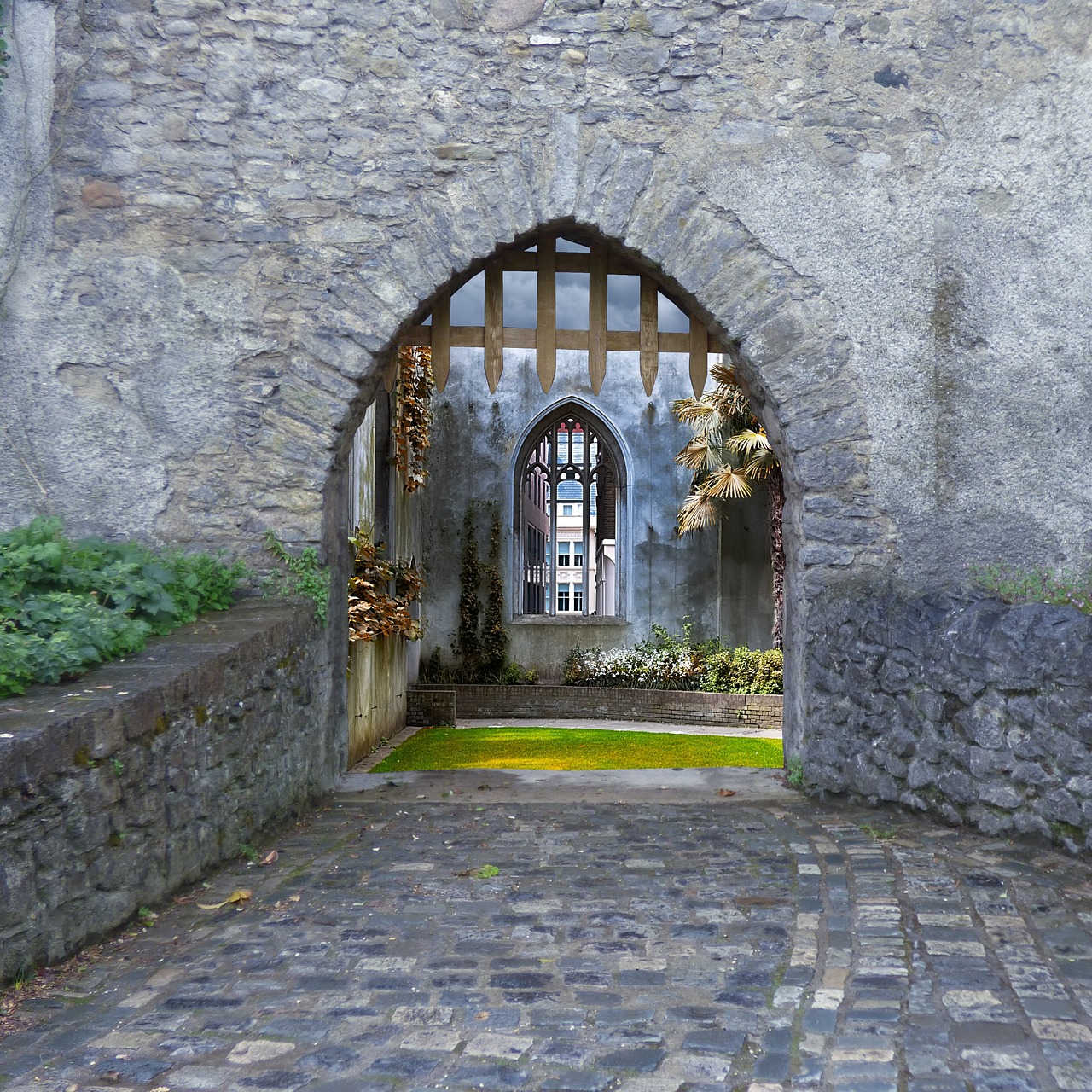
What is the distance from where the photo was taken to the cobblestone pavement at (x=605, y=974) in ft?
7.72

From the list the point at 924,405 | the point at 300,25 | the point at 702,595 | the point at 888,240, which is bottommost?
the point at 702,595

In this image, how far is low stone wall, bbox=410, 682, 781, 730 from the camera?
11.7m

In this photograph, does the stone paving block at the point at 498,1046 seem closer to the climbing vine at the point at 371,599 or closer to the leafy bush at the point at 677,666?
the climbing vine at the point at 371,599

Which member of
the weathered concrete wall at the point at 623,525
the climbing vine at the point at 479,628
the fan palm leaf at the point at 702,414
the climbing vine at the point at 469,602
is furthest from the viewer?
the weathered concrete wall at the point at 623,525

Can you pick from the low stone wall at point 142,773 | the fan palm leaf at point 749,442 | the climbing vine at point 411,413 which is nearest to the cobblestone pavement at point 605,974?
the low stone wall at point 142,773

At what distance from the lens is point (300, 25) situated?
538 cm

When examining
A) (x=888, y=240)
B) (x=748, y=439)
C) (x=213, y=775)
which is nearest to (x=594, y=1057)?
(x=213, y=775)

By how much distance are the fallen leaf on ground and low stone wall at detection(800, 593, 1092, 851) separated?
2790mm

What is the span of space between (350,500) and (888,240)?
3833mm

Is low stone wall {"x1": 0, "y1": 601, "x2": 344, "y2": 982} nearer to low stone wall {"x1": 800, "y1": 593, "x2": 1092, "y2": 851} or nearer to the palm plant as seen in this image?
low stone wall {"x1": 800, "y1": 593, "x2": 1092, "y2": 851}

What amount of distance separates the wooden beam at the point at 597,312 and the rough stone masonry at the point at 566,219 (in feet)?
2.06

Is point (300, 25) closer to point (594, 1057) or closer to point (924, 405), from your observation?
point (924, 405)

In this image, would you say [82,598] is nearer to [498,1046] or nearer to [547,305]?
[498,1046]

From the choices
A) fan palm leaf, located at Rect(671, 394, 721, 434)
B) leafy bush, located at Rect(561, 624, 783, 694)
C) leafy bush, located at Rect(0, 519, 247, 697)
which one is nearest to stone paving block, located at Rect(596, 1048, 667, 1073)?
leafy bush, located at Rect(0, 519, 247, 697)
